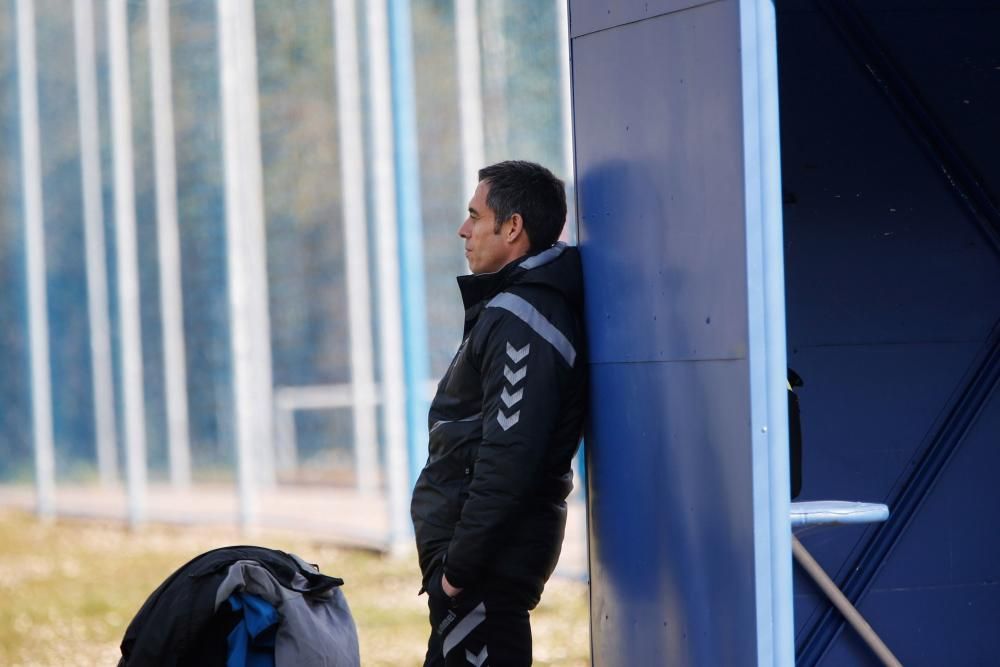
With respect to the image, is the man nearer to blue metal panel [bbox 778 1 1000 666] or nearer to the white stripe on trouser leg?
the white stripe on trouser leg

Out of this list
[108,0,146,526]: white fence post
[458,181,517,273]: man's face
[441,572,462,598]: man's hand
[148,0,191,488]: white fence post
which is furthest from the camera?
[108,0,146,526]: white fence post

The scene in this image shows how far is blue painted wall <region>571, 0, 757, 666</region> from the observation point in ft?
11.1

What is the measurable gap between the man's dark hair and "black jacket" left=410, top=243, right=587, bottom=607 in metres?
0.06

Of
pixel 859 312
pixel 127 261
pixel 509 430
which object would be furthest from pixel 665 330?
pixel 127 261

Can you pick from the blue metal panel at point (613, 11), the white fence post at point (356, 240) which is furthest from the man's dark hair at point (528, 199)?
the white fence post at point (356, 240)

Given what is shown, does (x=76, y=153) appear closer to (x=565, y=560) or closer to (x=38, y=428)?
(x=38, y=428)

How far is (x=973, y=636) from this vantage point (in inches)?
185

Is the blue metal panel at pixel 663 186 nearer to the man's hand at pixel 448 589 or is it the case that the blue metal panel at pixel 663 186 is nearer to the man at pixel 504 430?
the man at pixel 504 430

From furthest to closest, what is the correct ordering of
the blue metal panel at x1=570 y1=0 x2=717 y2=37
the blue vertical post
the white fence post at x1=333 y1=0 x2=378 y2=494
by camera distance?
the white fence post at x1=333 y1=0 x2=378 y2=494 < the blue vertical post < the blue metal panel at x1=570 y1=0 x2=717 y2=37

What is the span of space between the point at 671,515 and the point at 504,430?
442 millimetres

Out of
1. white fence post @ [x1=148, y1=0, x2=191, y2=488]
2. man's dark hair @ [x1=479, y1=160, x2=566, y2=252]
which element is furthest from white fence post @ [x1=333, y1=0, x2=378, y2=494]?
man's dark hair @ [x1=479, y1=160, x2=566, y2=252]

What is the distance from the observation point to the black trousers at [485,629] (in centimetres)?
392

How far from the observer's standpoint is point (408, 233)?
11.4 metres

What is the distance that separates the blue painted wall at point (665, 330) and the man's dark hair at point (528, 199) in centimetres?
12
